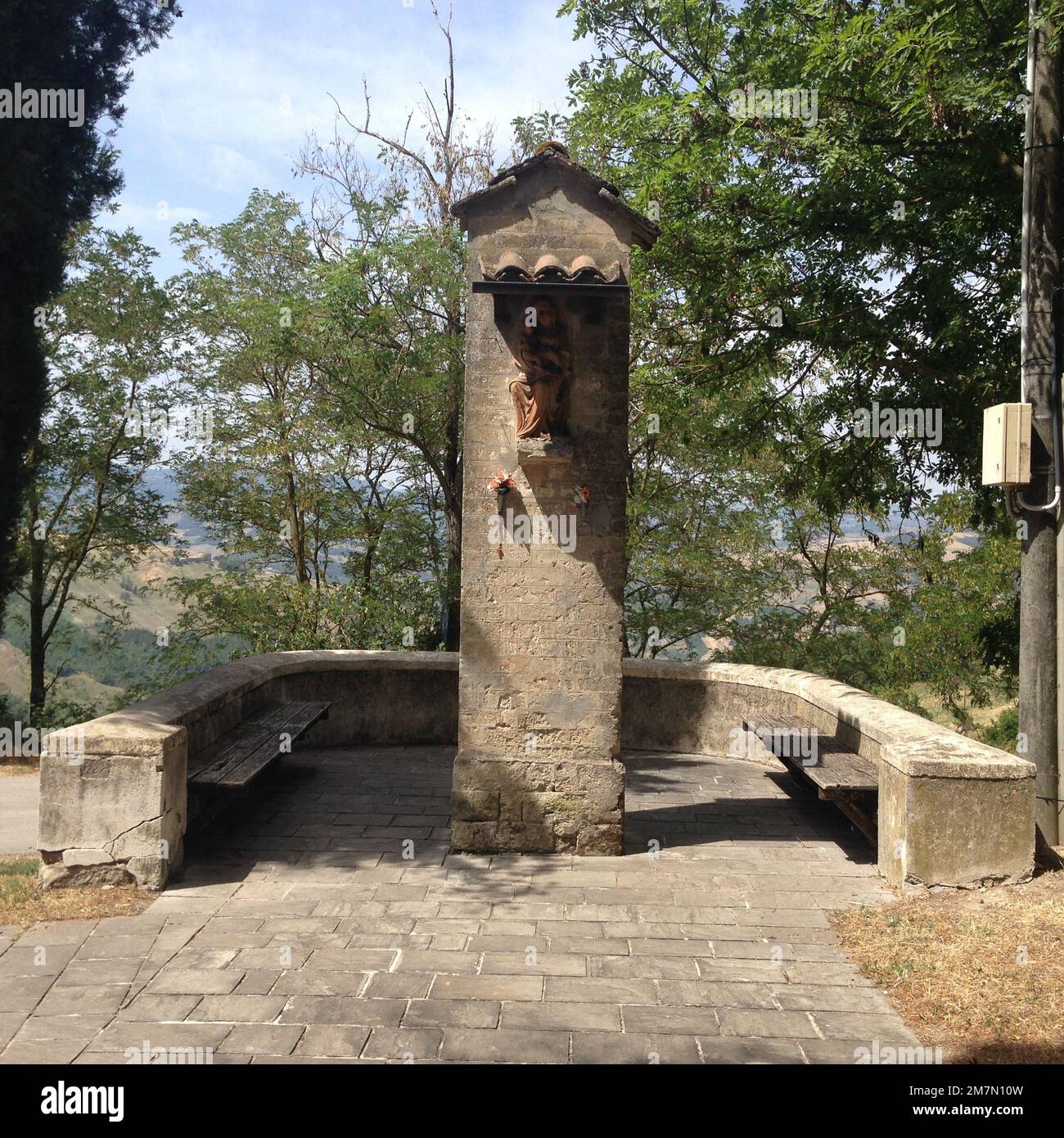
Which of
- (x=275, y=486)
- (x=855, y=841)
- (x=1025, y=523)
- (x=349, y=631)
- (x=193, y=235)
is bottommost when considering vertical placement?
(x=855, y=841)

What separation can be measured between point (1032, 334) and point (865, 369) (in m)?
3.33

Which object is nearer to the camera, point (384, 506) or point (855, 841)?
point (855, 841)

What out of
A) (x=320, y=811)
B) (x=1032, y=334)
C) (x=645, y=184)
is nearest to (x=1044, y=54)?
(x=1032, y=334)

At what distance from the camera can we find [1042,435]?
6789 millimetres

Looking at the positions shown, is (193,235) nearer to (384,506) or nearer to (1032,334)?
(384,506)

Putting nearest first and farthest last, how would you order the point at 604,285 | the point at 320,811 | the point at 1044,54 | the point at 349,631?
the point at 604,285, the point at 1044,54, the point at 320,811, the point at 349,631

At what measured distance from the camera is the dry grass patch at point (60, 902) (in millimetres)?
5402

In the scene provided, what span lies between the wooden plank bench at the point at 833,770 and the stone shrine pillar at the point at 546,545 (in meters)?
1.44

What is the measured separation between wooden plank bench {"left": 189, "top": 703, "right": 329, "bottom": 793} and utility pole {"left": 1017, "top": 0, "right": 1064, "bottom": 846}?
218 inches

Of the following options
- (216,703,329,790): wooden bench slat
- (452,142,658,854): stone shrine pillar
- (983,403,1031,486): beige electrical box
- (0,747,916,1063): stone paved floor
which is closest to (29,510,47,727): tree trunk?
(216,703,329,790): wooden bench slat

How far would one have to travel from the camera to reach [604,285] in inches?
249

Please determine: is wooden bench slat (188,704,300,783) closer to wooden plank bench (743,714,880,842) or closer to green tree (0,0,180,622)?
wooden plank bench (743,714,880,842)

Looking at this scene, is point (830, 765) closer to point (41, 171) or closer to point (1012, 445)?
point (1012, 445)

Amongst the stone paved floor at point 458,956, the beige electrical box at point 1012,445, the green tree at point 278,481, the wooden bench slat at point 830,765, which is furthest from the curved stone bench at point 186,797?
the green tree at point 278,481
